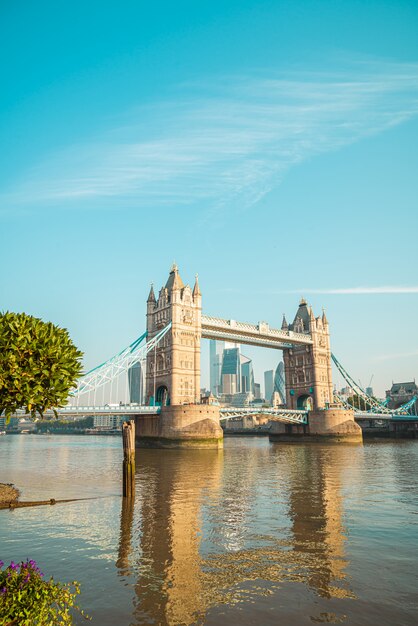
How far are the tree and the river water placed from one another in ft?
15.7

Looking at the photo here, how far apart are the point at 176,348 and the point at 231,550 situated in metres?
51.4

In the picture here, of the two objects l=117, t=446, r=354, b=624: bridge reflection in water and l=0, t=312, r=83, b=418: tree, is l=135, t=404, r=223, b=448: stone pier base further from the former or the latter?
l=0, t=312, r=83, b=418: tree

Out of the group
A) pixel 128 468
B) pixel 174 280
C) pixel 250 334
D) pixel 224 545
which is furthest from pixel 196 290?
pixel 224 545

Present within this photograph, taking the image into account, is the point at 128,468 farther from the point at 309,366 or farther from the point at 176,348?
the point at 309,366

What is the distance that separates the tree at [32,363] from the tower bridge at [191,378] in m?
40.5

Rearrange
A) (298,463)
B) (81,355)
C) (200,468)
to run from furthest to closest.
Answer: (298,463)
(200,468)
(81,355)

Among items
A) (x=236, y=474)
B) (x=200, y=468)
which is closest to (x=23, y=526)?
(x=236, y=474)

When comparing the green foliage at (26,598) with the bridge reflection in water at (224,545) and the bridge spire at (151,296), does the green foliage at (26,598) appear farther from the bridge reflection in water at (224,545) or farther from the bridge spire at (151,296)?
the bridge spire at (151,296)

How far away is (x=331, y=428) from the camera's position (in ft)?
246

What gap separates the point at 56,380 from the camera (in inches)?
402

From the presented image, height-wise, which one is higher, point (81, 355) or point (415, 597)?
point (81, 355)

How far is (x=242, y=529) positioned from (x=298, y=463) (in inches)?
1057

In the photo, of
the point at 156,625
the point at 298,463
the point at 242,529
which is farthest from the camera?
the point at 298,463

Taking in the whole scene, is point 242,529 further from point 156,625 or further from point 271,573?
point 156,625
